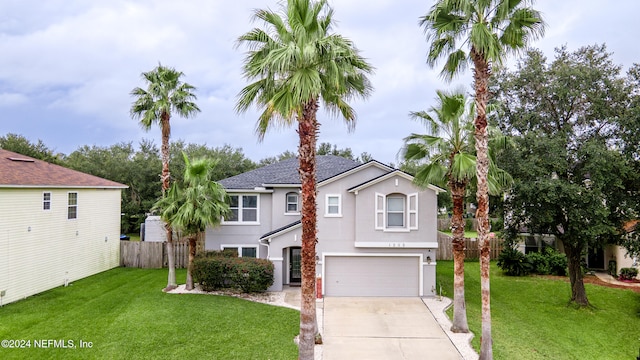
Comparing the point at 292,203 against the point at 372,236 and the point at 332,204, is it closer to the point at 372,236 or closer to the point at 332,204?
the point at 332,204

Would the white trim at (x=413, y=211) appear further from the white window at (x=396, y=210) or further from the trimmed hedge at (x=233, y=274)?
the trimmed hedge at (x=233, y=274)

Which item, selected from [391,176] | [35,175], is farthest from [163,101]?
[391,176]

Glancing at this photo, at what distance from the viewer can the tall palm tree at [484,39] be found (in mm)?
8766

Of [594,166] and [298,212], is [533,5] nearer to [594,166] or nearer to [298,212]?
[594,166]

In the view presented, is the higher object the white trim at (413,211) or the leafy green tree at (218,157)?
the leafy green tree at (218,157)

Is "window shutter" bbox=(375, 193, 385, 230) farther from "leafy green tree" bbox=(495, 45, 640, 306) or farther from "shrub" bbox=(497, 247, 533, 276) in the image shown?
"shrub" bbox=(497, 247, 533, 276)

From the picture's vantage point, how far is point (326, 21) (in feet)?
28.4

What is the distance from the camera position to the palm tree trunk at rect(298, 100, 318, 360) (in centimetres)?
828

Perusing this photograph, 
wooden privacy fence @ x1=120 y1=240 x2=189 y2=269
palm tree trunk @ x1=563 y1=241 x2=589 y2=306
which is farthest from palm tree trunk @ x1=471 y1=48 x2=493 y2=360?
wooden privacy fence @ x1=120 y1=240 x2=189 y2=269

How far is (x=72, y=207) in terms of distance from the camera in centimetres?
1677

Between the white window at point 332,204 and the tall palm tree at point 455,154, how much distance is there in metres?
4.41

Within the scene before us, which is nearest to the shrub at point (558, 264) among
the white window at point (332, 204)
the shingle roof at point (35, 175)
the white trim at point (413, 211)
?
the white trim at point (413, 211)

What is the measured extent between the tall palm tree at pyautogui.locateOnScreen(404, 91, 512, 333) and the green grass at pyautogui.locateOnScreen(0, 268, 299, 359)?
5694mm

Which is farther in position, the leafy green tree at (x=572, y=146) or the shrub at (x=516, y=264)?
the shrub at (x=516, y=264)
